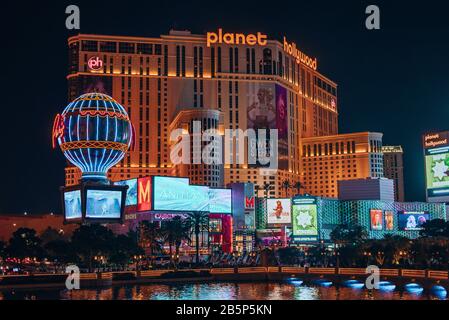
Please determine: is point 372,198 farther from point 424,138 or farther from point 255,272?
point 255,272

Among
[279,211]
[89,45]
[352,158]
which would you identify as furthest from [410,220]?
[89,45]

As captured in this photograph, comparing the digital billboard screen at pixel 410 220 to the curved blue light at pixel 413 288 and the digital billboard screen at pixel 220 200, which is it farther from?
the curved blue light at pixel 413 288

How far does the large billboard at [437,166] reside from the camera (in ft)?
281

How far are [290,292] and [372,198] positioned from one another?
89.7 m

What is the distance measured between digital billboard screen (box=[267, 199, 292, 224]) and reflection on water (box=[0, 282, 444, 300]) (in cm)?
6898

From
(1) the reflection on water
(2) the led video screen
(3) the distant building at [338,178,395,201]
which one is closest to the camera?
(1) the reflection on water

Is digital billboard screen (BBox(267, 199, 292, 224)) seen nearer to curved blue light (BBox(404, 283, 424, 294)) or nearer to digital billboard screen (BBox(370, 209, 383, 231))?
digital billboard screen (BBox(370, 209, 383, 231))

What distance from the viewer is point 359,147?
194 metres

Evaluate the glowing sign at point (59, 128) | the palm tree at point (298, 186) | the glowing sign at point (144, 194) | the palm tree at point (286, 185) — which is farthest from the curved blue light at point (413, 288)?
the palm tree at point (298, 186)

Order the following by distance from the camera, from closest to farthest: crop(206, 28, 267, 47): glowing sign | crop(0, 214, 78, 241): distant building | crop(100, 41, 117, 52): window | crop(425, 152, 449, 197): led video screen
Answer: crop(425, 152, 449, 197): led video screen → crop(0, 214, 78, 241): distant building → crop(100, 41, 117, 52): window → crop(206, 28, 267, 47): glowing sign

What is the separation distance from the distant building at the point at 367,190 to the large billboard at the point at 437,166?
6055 cm

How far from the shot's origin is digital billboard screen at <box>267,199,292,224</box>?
13938 cm

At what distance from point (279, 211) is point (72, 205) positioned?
163 ft

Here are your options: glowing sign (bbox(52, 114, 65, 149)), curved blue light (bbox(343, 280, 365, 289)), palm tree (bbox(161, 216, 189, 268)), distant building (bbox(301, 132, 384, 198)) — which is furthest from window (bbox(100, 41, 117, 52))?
→ curved blue light (bbox(343, 280, 365, 289))
